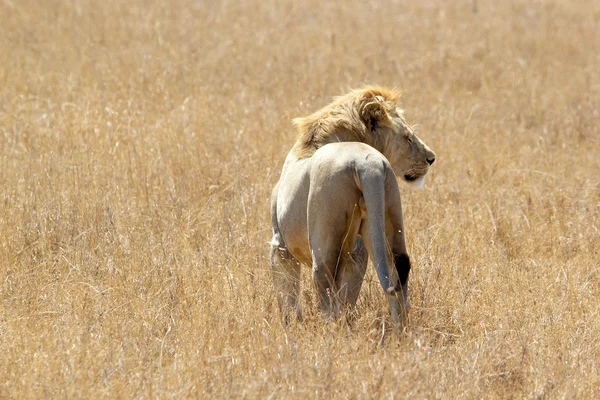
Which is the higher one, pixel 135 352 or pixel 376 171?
pixel 376 171

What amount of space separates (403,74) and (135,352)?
758cm

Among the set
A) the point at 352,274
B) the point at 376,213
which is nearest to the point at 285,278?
the point at 352,274

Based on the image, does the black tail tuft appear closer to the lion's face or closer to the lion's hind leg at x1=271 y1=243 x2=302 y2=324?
the lion's hind leg at x1=271 y1=243 x2=302 y2=324

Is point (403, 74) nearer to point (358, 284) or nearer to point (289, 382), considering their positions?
point (358, 284)

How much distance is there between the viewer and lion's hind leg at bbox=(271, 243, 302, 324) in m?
4.92

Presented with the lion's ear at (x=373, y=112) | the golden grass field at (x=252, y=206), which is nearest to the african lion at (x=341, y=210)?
the lion's ear at (x=373, y=112)

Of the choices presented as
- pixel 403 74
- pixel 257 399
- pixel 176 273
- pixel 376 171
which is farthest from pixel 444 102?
pixel 257 399

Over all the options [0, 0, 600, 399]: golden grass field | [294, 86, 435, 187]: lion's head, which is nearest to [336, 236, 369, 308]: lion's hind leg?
[0, 0, 600, 399]: golden grass field

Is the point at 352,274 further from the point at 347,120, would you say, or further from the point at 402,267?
the point at 347,120

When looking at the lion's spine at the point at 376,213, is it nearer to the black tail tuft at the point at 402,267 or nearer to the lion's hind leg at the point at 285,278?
the black tail tuft at the point at 402,267

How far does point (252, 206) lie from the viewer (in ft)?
22.6

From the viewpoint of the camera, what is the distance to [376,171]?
4309 mm

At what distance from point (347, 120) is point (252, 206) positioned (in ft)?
6.46

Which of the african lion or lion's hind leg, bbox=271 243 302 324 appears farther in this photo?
lion's hind leg, bbox=271 243 302 324
